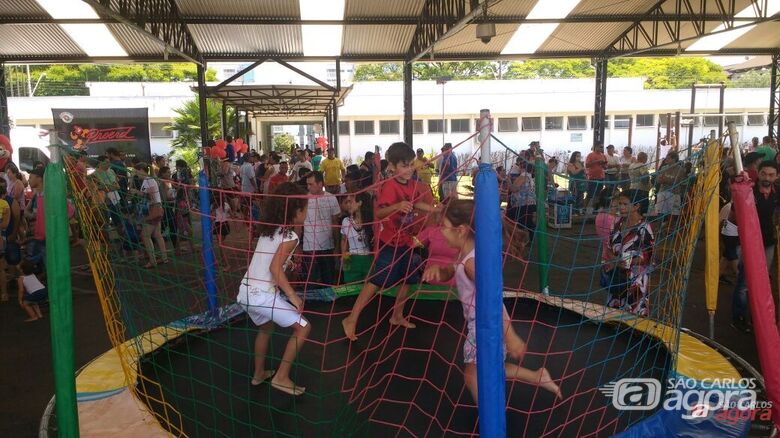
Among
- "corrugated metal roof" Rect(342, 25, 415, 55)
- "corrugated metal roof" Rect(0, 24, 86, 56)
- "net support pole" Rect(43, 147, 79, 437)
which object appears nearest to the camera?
"net support pole" Rect(43, 147, 79, 437)

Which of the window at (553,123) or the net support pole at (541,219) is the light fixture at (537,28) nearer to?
the net support pole at (541,219)

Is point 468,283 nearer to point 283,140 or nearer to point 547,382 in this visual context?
point 547,382

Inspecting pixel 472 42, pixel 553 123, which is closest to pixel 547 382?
pixel 472 42

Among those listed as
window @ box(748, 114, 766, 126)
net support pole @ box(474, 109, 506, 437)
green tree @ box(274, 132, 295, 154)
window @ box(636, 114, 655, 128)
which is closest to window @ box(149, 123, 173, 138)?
green tree @ box(274, 132, 295, 154)

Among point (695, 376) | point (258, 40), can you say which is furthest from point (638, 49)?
point (695, 376)

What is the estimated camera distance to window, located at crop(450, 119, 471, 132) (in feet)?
90.9

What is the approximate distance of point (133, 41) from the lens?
12133mm

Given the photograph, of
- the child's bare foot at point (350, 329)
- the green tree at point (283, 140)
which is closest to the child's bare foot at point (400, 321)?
the child's bare foot at point (350, 329)

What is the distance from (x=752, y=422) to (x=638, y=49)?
39.5 feet

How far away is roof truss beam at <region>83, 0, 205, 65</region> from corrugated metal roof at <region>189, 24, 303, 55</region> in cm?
28

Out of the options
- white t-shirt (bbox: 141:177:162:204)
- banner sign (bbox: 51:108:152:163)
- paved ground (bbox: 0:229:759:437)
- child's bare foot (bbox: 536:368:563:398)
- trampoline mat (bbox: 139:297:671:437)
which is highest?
banner sign (bbox: 51:108:152:163)

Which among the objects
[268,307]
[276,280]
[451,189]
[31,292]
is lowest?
[31,292]

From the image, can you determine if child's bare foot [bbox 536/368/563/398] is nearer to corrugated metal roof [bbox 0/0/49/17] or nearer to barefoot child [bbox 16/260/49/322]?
barefoot child [bbox 16/260/49/322]

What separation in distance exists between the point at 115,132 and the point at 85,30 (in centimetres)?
357
